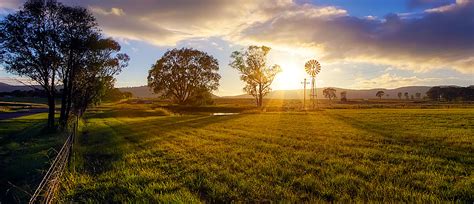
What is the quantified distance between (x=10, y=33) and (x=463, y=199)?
3865 centimetres

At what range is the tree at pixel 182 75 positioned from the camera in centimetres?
9969

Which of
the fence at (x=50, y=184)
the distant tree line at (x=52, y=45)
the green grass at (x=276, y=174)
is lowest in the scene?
the green grass at (x=276, y=174)

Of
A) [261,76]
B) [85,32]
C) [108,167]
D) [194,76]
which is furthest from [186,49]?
[108,167]

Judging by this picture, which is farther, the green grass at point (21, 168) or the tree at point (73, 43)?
the tree at point (73, 43)

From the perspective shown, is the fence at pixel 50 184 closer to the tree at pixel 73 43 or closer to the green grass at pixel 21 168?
the green grass at pixel 21 168

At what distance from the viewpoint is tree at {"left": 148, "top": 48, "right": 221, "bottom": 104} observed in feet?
327

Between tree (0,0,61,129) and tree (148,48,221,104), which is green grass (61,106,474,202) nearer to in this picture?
tree (0,0,61,129)

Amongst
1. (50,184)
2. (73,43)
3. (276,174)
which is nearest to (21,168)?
(50,184)

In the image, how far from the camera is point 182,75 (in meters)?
99.7

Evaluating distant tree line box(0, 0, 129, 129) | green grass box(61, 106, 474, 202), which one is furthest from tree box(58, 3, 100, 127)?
green grass box(61, 106, 474, 202)

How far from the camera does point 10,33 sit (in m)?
33.4

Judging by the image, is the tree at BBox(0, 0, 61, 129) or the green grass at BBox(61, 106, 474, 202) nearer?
the green grass at BBox(61, 106, 474, 202)

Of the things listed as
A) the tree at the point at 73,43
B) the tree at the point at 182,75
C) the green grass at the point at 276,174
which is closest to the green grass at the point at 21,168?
the green grass at the point at 276,174

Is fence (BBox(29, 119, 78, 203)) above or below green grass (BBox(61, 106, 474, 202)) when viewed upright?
above
